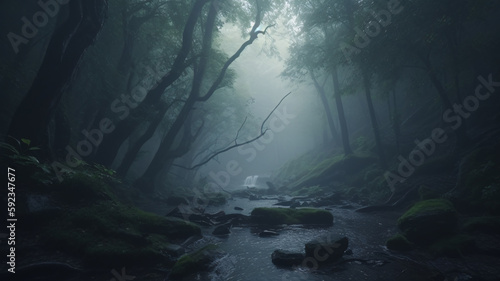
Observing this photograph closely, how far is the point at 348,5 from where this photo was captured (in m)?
18.4

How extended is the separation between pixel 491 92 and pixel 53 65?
21954mm

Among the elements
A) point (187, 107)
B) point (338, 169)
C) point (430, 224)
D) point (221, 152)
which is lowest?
point (430, 224)

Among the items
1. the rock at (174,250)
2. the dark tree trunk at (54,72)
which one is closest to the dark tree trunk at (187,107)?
the dark tree trunk at (54,72)

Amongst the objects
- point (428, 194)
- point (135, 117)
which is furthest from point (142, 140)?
point (428, 194)

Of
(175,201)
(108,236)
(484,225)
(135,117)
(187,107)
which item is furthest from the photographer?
(175,201)

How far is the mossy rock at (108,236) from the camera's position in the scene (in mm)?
4855

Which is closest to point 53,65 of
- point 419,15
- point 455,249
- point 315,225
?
point 315,225

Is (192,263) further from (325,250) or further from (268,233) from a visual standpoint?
(268,233)

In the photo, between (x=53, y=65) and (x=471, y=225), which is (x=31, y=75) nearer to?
(x=53, y=65)

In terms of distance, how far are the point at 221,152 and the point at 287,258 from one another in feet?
30.1

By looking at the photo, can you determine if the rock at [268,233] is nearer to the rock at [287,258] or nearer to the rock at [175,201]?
the rock at [287,258]

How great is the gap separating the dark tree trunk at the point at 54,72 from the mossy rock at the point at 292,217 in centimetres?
Answer: 772

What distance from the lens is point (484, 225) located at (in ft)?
21.6

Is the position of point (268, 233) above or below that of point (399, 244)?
above
